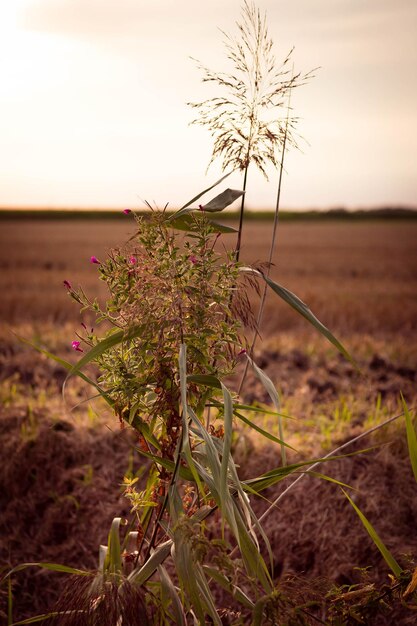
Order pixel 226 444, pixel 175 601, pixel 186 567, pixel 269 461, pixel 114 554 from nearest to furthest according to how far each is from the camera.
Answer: pixel 226 444 < pixel 186 567 < pixel 175 601 < pixel 114 554 < pixel 269 461

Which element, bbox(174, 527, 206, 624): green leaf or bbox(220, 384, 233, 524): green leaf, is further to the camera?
bbox(174, 527, 206, 624): green leaf

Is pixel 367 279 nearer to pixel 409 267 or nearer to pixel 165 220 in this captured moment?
pixel 409 267

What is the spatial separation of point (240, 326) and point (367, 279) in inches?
633

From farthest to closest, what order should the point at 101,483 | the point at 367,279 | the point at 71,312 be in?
the point at 367,279, the point at 71,312, the point at 101,483

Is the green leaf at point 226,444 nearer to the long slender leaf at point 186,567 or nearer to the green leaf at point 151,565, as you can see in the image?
the long slender leaf at point 186,567

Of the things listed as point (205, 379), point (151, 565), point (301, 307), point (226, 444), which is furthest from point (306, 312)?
point (151, 565)

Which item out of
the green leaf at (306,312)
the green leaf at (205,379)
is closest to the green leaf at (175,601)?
the green leaf at (205,379)

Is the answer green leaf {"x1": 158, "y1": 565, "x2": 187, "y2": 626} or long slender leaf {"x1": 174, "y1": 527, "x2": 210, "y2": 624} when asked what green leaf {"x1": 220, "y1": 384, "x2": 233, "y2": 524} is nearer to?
long slender leaf {"x1": 174, "y1": 527, "x2": 210, "y2": 624}

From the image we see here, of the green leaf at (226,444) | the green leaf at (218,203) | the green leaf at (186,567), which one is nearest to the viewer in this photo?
the green leaf at (226,444)

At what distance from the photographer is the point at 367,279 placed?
17.4m

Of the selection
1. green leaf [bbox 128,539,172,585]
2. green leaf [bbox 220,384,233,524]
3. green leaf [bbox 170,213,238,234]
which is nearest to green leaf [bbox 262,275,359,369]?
green leaf [bbox 170,213,238,234]

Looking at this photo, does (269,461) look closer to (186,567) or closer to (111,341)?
(186,567)

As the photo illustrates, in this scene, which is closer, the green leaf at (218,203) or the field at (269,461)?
the green leaf at (218,203)

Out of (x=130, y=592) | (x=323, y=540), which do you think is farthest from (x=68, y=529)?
(x=130, y=592)
